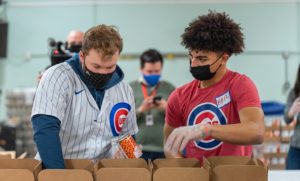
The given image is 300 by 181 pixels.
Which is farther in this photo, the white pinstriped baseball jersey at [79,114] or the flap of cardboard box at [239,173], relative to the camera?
the white pinstriped baseball jersey at [79,114]

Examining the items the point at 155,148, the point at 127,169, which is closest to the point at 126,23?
the point at 155,148

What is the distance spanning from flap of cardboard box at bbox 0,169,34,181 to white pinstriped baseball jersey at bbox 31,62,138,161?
34 centimetres

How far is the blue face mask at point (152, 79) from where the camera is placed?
3.39 m

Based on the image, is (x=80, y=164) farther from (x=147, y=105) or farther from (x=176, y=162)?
(x=147, y=105)

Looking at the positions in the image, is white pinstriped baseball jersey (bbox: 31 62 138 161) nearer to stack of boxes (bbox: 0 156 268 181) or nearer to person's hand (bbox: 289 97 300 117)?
stack of boxes (bbox: 0 156 268 181)

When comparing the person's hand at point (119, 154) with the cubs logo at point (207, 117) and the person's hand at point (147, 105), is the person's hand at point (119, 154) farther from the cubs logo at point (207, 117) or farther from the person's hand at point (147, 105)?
the person's hand at point (147, 105)

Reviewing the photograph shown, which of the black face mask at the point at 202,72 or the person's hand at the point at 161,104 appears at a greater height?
the black face mask at the point at 202,72

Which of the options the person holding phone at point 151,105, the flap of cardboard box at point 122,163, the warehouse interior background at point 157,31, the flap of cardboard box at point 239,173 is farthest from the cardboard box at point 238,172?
the warehouse interior background at point 157,31

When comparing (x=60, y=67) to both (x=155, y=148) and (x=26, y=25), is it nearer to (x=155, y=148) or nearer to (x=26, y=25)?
(x=155, y=148)

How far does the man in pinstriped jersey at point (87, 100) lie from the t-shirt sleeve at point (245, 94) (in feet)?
1.38

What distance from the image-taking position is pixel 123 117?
1831 mm

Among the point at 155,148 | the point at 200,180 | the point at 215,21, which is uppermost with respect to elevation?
the point at 215,21

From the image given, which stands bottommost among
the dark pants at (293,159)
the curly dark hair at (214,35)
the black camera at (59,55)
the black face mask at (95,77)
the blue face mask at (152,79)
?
the dark pants at (293,159)

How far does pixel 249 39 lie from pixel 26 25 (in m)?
2.60
